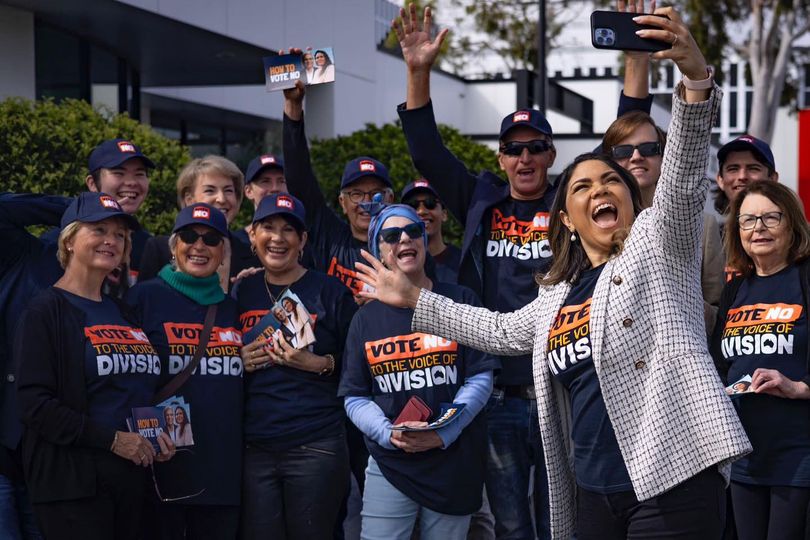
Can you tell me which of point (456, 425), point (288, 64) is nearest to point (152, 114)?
point (288, 64)

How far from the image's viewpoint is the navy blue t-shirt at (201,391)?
536 centimetres

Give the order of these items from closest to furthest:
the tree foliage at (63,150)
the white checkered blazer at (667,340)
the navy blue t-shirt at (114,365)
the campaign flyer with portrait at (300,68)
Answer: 1. the white checkered blazer at (667,340)
2. the navy blue t-shirt at (114,365)
3. the campaign flyer with portrait at (300,68)
4. the tree foliage at (63,150)

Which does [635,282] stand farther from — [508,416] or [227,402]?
[227,402]

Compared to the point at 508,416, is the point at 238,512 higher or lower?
lower

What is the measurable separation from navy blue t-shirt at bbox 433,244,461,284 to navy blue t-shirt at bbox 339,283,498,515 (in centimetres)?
100

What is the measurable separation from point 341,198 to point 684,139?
11.2 feet

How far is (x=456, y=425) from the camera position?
525cm

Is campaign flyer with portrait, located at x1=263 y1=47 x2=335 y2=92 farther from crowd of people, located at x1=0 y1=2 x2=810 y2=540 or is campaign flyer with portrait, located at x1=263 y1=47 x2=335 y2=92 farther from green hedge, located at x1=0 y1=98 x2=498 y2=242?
green hedge, located at x1=0 y1=98 x2=498 y2=242

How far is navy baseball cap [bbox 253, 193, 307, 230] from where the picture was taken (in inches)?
228

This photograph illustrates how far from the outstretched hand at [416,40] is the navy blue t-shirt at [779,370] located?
1.95m

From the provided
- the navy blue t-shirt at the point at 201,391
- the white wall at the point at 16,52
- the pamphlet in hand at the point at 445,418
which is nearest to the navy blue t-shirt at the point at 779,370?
the pamphlet in hand at the point at 445,418

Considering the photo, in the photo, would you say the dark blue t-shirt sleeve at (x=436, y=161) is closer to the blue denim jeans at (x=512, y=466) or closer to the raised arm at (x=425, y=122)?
the raised arm at (x=425, y=122)

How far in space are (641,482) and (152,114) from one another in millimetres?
16942

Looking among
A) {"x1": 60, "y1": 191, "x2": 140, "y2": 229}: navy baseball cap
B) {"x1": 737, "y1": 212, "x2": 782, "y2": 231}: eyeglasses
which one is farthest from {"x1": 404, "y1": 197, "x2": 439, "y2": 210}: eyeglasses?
{"x1": 737, "y1": 212, "x2": 782, "y2": 231}: eyeglasses
